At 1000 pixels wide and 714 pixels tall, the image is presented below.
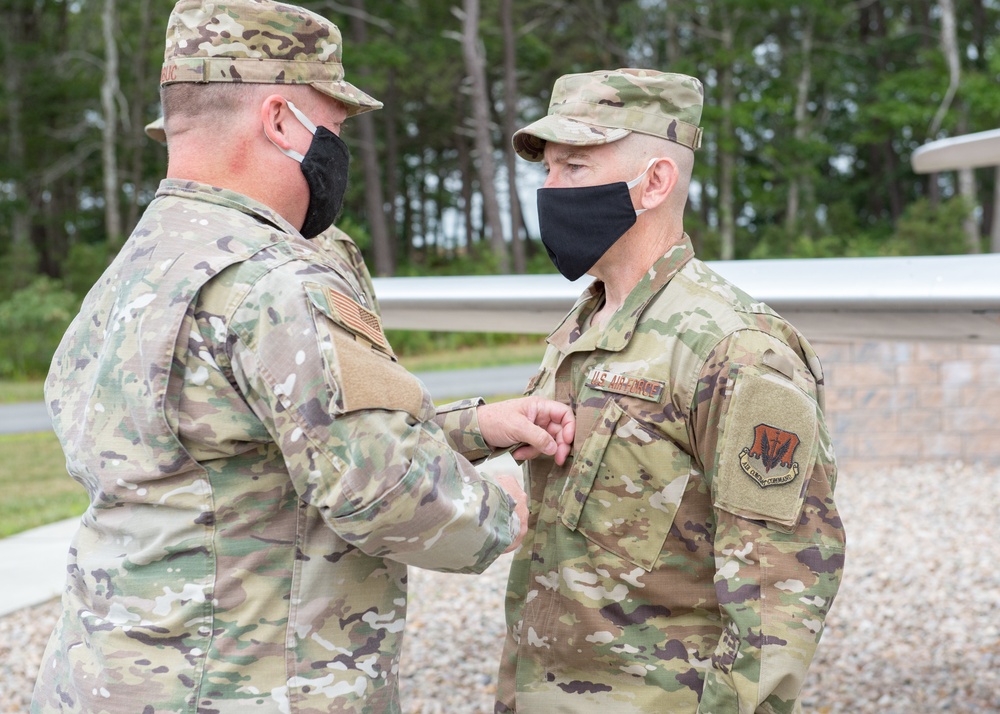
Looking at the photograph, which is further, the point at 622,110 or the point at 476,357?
the point at 476,357

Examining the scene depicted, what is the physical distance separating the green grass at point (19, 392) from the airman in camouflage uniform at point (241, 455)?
15.2 meters

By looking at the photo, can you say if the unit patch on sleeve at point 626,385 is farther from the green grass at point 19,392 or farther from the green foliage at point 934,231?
the green foliage at point 934,231

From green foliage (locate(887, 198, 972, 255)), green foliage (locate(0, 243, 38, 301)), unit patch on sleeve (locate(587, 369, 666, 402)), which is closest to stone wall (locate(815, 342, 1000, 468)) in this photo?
unit patch on sleeve (locate(587, 369, 666, 402))

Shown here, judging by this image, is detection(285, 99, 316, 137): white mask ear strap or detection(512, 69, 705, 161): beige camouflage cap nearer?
detection(285, 99, 316, 137): white mask ear strap

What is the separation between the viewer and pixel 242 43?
1902 millimetres

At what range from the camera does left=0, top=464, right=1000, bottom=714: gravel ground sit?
471cm

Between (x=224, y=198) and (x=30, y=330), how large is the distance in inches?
741

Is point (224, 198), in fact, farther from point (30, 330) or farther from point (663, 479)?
point (30, 330)

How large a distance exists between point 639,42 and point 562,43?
144 inches

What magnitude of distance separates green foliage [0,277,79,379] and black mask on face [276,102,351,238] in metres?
17.6

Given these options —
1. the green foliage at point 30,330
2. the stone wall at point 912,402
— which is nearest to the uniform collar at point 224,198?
the stone wall at point 912,402

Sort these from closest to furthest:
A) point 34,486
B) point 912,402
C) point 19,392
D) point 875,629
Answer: point 875,629 → point 912,402 → point 34,486 → point 19,392

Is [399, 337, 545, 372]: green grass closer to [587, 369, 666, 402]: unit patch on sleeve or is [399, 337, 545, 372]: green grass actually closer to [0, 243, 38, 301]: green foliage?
[0, 243, 38, 301]: green foliage

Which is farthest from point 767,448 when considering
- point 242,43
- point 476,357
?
point 476,357
